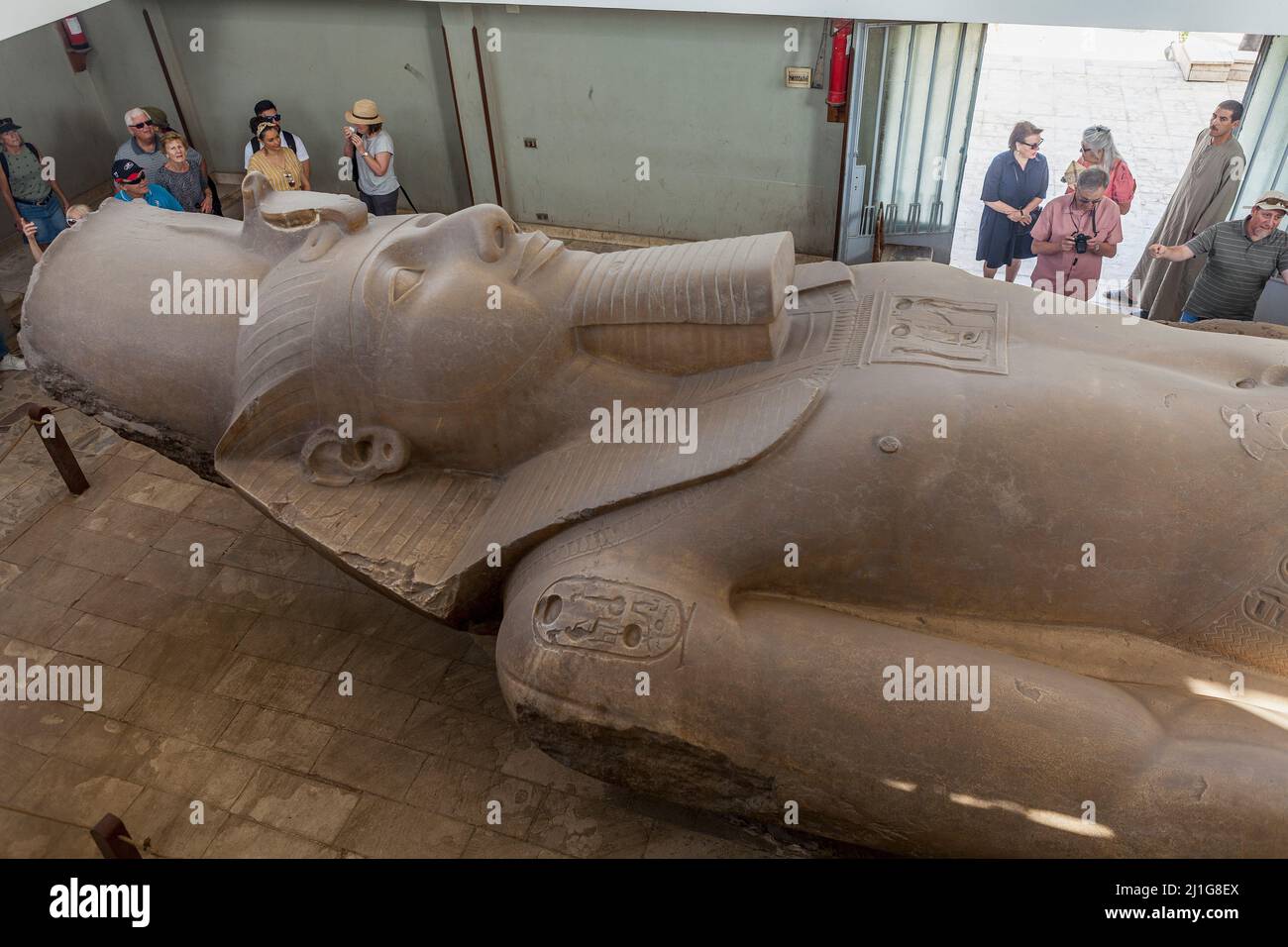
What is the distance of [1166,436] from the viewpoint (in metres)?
2.88

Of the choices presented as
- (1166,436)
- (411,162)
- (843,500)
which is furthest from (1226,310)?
(411,162)

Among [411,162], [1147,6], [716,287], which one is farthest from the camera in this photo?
[411,162]

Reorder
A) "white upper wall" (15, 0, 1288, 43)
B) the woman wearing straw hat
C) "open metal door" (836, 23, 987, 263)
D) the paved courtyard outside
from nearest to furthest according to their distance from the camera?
"white upper wall" (15, 0, 1288, 43), "open metal door" (836, 23, 987, 263), the woman wearing straw hat, the paved courtyard outside

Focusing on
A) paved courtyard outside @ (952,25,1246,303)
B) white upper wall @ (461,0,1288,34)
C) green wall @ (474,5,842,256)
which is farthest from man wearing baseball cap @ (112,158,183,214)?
paved courtyard outside @ (952,25,1246,303)

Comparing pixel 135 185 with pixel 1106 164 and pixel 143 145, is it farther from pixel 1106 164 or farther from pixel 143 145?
pixel 1106 164

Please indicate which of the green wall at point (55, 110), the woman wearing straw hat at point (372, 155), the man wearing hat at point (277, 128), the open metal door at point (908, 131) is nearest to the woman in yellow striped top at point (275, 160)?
the man wearing hat at point (277, 128)

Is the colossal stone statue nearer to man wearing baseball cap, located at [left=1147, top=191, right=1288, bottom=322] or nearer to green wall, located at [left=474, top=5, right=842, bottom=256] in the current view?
Result: man wearing baseball cap, located at [left=1147, top=191, right=1288, bottom=322]

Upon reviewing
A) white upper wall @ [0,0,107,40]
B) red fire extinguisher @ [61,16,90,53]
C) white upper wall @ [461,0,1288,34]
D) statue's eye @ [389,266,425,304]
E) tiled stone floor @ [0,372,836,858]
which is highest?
white upper wall @ [0,0,107,40]

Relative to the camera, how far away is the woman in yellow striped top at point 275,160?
618cm

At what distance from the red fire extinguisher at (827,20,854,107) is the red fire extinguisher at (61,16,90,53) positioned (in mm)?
5956

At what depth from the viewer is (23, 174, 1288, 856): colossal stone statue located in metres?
2.71

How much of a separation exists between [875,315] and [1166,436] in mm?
978

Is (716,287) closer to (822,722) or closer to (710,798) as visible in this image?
(822,722)

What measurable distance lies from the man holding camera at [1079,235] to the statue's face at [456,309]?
296 centimetres
